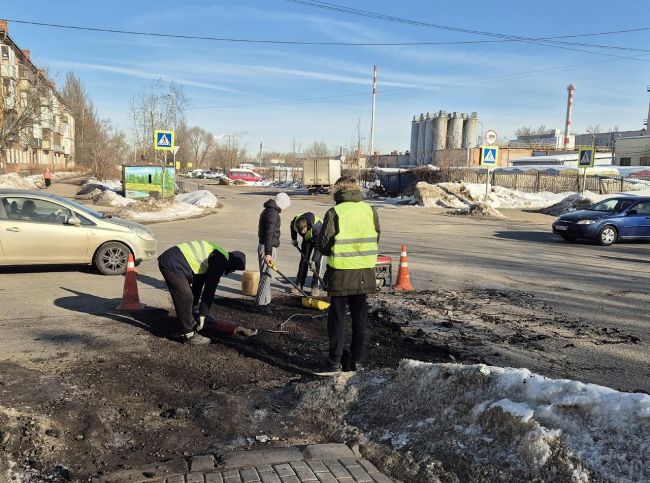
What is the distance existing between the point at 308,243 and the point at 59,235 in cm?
437

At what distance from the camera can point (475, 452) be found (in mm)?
3275

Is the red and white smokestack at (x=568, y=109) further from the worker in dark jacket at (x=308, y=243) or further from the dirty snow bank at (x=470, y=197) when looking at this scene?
the worker in dark jacket at (x=308, y=243)

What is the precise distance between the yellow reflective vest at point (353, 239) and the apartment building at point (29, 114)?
27.9m

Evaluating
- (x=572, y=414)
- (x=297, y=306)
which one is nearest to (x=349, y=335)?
(x=297, y=306)

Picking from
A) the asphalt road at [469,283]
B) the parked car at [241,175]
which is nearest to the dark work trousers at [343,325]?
the asphalt road at [469,283]

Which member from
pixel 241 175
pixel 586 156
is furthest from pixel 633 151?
pixel 586 156

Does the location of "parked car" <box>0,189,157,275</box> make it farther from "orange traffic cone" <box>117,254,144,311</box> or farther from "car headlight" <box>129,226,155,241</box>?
"orange traffic cone" <box>117,254,144,311</box>

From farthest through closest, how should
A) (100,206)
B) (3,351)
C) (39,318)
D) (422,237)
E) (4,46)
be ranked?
A: (4,46)
(100,206)
(422,237)
(39,318)
(3,351)

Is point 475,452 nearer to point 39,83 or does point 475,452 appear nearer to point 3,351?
point 3,351

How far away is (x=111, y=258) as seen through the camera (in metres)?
9.59

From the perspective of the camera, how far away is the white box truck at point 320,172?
4366 cm

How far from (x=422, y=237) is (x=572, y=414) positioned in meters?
13.9

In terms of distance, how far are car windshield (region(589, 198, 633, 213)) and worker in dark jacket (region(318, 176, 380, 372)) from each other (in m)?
14.2

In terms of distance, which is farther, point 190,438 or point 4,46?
point 4,46
